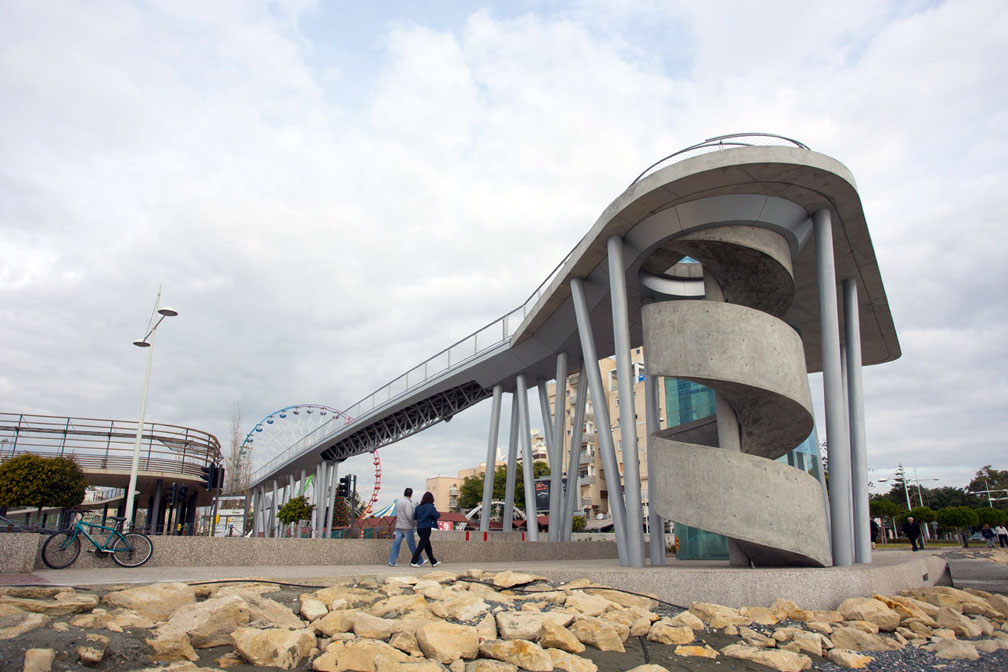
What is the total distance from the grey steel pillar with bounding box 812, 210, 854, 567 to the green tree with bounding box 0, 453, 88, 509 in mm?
19646

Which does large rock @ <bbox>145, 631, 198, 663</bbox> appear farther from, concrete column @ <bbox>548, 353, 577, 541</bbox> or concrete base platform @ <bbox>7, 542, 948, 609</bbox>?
concrete column @ <bbox>548, 353, 577, 541</bbox>

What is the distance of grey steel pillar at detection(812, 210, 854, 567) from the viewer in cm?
1316

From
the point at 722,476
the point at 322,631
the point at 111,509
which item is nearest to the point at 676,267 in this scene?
the point at 722,476

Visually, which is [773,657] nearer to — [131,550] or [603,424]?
[603,424]

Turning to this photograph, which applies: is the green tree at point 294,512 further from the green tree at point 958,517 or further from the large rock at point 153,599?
the green tree at point 958,517

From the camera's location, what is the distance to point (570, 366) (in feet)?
77.9

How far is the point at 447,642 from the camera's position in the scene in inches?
244

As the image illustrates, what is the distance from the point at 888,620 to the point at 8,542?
39.6 feet

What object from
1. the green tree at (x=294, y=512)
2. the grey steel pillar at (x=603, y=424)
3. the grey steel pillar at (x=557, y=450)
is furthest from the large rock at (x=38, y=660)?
the green tree at (x=294, y=512)

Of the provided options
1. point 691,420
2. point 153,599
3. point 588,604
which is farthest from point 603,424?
point 153,599

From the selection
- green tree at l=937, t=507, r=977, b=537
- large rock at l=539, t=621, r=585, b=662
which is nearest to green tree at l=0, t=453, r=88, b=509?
large rock at l=539, t=621, r=585, b=662

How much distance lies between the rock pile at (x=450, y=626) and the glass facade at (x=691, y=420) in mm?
13421

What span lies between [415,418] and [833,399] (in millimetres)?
22511

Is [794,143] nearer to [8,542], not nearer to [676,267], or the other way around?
[676,267]
